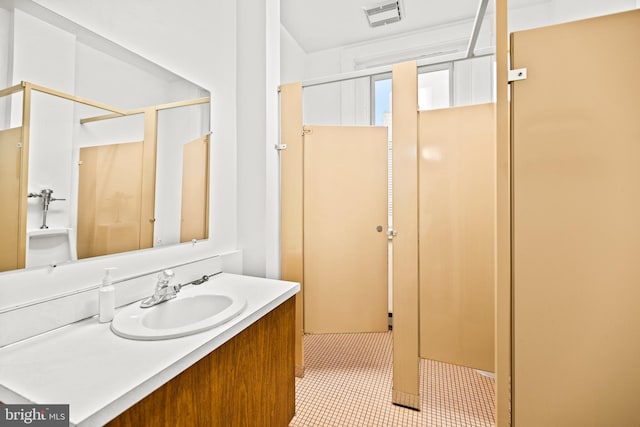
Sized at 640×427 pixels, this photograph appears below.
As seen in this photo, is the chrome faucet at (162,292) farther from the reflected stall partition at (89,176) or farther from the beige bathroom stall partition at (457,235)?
the beige bathroom stall partition at (457,235)

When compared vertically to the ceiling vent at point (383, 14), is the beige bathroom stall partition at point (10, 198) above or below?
below

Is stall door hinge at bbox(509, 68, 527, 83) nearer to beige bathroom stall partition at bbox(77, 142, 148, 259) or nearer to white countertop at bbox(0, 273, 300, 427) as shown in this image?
white countertop at bbox(0, 273, 300, 427)

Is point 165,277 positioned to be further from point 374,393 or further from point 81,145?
point 374,393

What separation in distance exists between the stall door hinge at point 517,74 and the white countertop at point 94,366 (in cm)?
125

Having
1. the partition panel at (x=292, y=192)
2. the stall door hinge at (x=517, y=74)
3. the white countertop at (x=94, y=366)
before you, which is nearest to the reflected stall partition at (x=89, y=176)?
the white countertop at (x=94, y=366)

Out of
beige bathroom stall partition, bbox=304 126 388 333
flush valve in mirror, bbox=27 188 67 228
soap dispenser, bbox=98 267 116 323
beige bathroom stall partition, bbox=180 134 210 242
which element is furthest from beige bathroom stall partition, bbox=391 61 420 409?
flush valve in mirror, bbox=27 188 67 228

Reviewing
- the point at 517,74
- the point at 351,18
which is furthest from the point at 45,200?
the point at 351,18

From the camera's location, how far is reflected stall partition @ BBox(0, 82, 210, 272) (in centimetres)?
84

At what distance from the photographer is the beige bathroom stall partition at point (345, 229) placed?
184 centimetres

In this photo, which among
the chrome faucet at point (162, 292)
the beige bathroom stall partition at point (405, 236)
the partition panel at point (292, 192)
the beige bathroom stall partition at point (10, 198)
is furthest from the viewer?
the partition panel at point (292, 192)

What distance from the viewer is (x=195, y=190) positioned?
1.47 m

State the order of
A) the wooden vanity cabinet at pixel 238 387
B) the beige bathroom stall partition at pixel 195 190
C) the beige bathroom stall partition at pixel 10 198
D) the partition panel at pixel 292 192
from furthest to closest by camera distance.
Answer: the partition panel at pixel 292 192, the beige bathroom stall partition at pixel 195 190, the beige bathroom stall partition at pixel 10 198, the wooden vanity cabinet at pixel 238 387

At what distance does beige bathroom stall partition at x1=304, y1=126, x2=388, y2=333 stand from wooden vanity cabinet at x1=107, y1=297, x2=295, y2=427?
0.58m

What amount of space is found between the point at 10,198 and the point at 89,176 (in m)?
0.22
